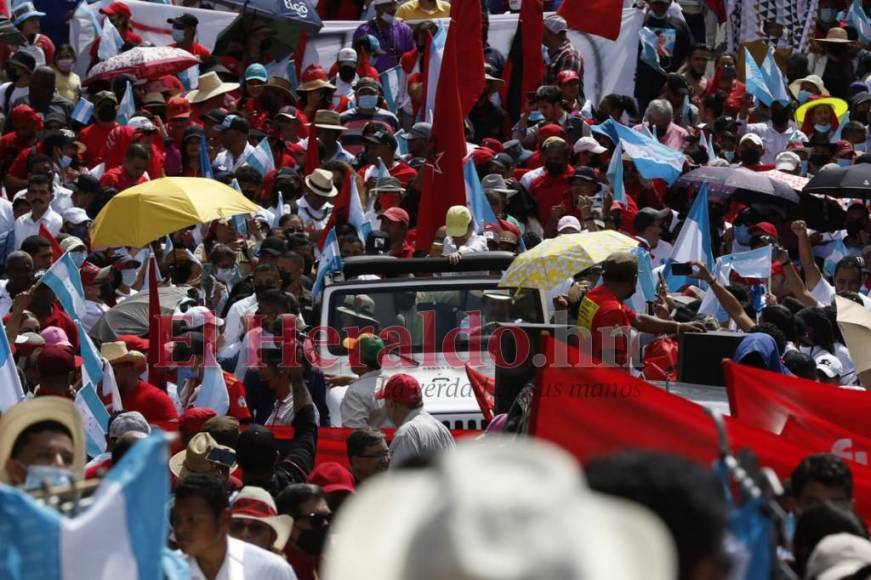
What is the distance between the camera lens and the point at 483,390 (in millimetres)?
10133

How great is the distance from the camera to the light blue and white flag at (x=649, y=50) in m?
20.5

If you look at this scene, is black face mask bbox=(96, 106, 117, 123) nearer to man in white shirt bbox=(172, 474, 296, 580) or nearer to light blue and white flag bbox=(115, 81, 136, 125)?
light blue and white flag bbox=(115, 81, 136, 125)

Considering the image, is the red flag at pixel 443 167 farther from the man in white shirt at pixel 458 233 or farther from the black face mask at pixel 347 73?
the black face mask at pixel 347 73

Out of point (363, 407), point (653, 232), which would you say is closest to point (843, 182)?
point (653, 232)

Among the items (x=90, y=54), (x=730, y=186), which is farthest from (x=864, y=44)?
(x=90, y=54)

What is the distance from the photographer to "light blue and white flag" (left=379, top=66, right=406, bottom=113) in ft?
63.2

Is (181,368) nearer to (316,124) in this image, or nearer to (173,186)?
(173,186)

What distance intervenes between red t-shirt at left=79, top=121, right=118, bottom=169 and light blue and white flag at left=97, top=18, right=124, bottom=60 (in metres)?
2.26

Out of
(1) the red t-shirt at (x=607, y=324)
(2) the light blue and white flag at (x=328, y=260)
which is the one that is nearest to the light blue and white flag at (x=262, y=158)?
(2) the light blue and white flag at (x=328, y=260)

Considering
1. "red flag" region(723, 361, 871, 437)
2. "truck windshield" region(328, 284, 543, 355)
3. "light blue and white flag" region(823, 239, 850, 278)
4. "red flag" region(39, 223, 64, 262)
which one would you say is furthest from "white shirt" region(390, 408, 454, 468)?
"light blue and white flag" region(823, 239, 850, 278)

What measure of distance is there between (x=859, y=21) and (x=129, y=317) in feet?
42.6

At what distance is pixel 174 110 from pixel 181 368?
622 cm

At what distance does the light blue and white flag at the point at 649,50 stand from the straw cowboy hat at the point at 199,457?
13.2 m

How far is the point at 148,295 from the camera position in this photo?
11859 millimetres
